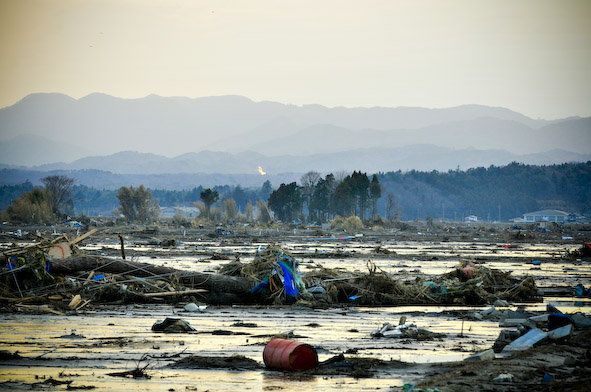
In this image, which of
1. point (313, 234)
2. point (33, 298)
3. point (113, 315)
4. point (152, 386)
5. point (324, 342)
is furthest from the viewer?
point (313, 234)

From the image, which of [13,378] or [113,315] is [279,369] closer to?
[13,378]

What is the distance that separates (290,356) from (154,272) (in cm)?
1115

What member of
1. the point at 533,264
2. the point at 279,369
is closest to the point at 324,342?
the point at 279,369

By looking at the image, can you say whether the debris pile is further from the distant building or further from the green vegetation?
the distant building

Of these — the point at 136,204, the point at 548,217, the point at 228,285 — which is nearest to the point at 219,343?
the point at 228,285

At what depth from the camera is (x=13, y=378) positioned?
978 cm

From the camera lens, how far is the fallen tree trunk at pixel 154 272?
19.8 meters

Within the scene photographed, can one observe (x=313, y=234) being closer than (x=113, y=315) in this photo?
No

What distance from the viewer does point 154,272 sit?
20.5m

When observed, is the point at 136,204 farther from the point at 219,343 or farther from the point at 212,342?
the point at 219,343

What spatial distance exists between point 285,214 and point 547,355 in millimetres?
120381

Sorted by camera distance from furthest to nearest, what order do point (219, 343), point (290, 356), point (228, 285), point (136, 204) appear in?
point (136, 204) → point (228, 285) → point (219, 343) → point (290, 356)

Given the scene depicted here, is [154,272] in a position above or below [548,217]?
above

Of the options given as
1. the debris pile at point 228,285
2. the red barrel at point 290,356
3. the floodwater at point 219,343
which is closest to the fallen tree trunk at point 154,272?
the debris pile at point 228,285
